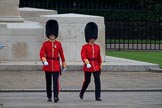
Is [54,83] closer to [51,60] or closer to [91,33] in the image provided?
[51,60]

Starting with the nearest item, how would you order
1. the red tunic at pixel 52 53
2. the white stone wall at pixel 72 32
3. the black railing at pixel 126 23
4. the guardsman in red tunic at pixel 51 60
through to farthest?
the guardsman in red tunic at pixel 51 60 → the red tunic at pixel 52 53 → the white stone wall at pixel 72 32 → the black railing at pixel 126 23

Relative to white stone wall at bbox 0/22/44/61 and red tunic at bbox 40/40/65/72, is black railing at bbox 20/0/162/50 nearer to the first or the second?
white stone wall at bbox 0/22/44/61

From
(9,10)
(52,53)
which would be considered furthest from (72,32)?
(52,53)

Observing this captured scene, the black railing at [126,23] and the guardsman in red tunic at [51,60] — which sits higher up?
the guardsman in red tunic at [51,60]

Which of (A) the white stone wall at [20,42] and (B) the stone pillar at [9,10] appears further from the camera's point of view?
(B) the stone pillar at [9,10]

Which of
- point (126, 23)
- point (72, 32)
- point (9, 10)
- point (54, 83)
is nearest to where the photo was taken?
point (54, 83)

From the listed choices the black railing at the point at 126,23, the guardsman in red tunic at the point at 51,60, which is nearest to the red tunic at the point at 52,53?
the guardsman in red tunic at the point at 51,60

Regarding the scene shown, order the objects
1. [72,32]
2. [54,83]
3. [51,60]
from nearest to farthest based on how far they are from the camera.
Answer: [54,83] < [51,60] < [72,32]

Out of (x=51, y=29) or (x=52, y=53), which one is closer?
(x=52, y=53)

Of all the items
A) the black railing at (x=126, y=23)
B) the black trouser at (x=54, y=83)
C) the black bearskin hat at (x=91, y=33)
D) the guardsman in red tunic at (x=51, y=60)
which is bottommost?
the black railing at (x=126, y=23)

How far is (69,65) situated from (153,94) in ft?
19.3

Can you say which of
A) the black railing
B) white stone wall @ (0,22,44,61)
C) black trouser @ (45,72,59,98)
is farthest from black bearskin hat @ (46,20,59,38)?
the black railing

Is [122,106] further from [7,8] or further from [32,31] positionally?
[7,8]

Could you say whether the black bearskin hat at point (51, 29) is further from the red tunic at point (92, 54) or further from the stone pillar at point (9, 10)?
the stone pillar at point (9, 10)
